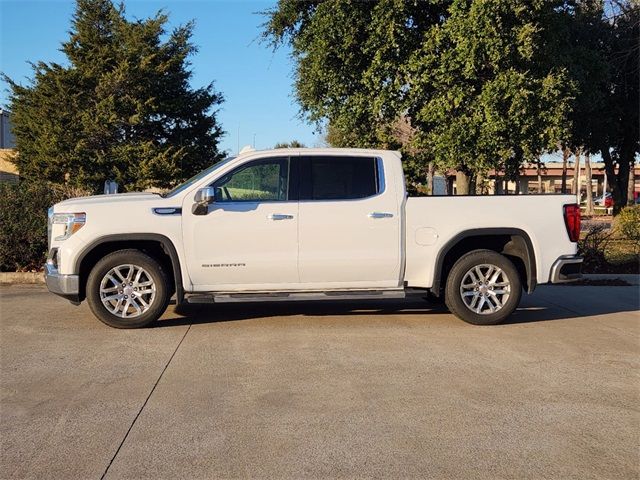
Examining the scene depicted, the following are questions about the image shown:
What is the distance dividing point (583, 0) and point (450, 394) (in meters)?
16.8

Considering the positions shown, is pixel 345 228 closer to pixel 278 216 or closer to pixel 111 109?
pixel 278 216

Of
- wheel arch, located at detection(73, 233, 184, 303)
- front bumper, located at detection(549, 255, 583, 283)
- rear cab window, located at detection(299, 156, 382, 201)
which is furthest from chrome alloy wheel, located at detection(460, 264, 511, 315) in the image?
wheel arch, located at detection(73, 233, 184, 303)

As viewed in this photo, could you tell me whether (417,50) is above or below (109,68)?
below

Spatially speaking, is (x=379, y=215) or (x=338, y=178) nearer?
(x=379, y=215)

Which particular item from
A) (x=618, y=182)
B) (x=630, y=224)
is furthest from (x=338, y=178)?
(x=618, y=182)

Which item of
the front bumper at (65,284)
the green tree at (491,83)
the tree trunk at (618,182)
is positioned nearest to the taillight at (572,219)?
the green tree at (491,83)

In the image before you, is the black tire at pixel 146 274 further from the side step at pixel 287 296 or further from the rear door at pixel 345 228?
the rear door at pixel 345 228

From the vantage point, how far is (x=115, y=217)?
6.88 meters

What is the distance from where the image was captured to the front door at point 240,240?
22.8 ft

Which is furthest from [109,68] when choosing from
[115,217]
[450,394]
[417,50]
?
[450,394]

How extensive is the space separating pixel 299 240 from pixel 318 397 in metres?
2.45

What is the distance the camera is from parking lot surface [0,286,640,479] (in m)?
3.82

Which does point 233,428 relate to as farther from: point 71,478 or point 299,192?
point 299,192

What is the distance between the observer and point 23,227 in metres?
10.4
